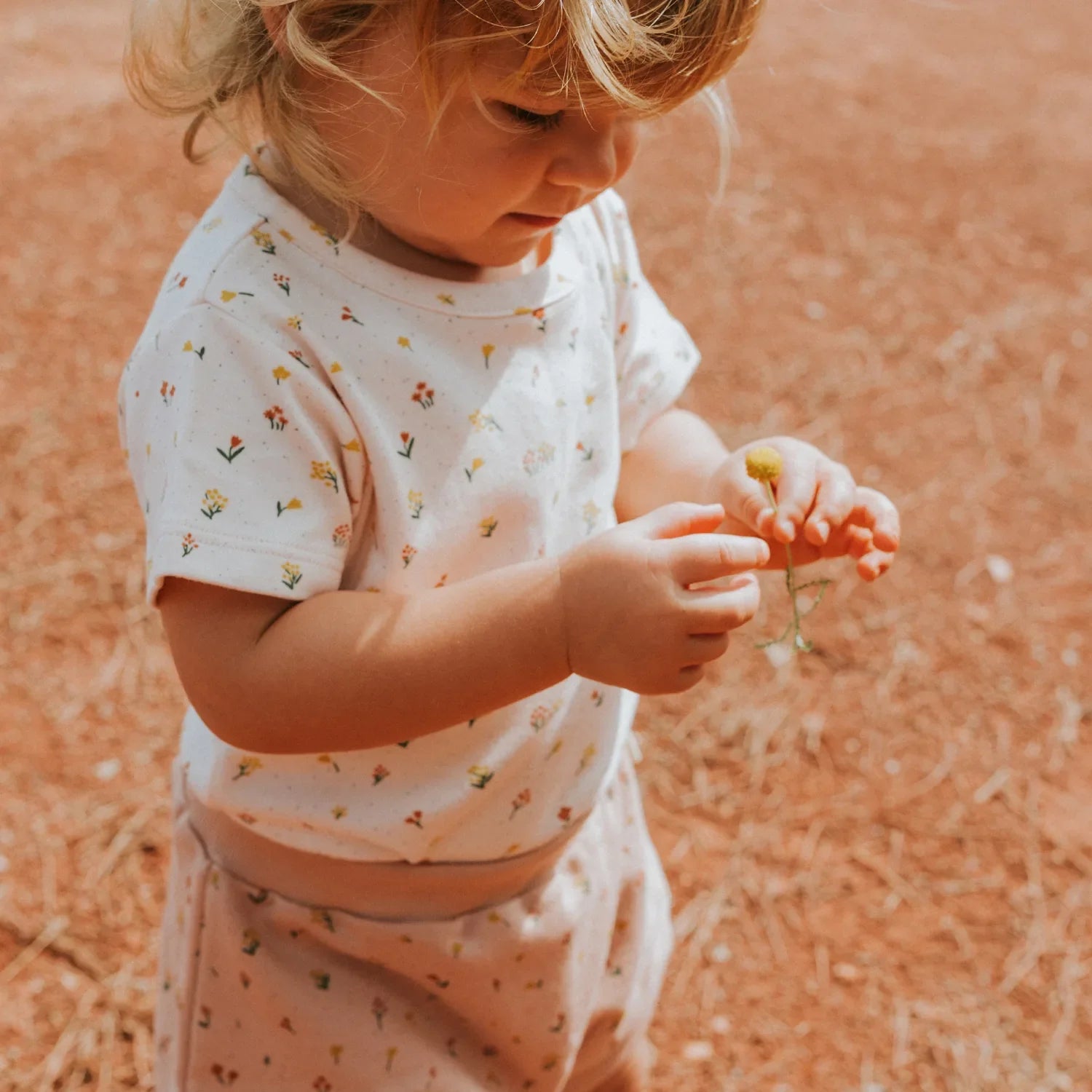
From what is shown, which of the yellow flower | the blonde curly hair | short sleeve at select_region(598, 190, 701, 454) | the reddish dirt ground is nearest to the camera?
the blonde curly hair

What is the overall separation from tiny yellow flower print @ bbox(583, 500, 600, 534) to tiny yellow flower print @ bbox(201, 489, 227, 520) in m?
0.42

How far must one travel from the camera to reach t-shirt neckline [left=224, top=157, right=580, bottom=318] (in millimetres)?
1080

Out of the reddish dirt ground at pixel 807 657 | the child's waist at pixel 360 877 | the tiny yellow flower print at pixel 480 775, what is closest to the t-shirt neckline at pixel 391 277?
the tiny yellow flower print at pixel 480 775

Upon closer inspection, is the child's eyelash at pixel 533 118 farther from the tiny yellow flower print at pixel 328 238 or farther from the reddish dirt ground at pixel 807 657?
the reddish dirt ground at pixel 807 657

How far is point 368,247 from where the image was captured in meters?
1.12

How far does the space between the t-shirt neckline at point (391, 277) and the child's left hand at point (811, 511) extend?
271 mm

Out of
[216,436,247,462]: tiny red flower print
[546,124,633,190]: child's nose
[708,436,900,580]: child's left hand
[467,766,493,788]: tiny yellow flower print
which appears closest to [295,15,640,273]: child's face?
[546,124,633,190]: child's nose

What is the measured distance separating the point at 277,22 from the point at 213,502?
388 mm

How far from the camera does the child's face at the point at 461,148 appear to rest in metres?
0.98

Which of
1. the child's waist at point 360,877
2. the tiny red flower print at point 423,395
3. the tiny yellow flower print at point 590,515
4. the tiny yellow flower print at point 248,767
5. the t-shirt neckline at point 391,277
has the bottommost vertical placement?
the child's waist at point 360,877

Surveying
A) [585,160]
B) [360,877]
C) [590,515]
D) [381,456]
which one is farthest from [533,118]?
[360,877]

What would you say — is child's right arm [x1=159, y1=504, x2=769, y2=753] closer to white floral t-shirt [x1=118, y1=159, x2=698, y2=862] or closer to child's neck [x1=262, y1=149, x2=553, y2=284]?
white floral t-shirt [x1=118, y1=159, x2=698, y2=862]

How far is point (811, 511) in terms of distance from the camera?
1.25m

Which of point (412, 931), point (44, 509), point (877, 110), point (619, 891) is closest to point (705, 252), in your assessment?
point (877, 110)
